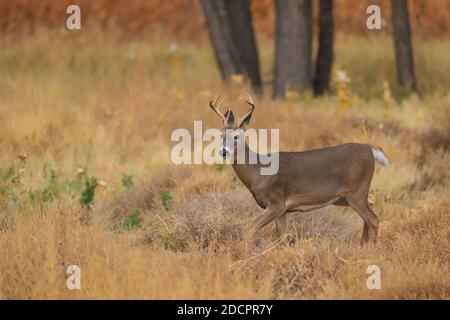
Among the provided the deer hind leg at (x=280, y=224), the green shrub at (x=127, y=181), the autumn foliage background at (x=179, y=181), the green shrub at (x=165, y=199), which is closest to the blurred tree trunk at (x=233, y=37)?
the autumn foliage background at (x=179, y=181)

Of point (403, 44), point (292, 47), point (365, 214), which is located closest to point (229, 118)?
point (365, 214)

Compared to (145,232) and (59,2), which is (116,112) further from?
(59,2)

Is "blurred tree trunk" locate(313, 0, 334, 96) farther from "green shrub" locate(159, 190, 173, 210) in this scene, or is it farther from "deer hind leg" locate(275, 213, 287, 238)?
"deer hind leg" locate(275, 213, 287, 238)

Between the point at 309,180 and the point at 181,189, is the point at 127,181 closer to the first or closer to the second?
the point at 181,189

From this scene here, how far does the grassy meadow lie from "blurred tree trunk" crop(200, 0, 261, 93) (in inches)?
20.3

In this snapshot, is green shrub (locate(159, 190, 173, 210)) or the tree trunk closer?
green shrub (locate(159, 190, 173, 210))

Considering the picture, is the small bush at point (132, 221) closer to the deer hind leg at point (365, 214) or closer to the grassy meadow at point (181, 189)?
the grassy meadow at point (181, 189)

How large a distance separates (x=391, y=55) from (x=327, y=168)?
386 inches

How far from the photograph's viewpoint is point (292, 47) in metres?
15.3

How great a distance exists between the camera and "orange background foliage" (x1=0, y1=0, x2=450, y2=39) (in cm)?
2280

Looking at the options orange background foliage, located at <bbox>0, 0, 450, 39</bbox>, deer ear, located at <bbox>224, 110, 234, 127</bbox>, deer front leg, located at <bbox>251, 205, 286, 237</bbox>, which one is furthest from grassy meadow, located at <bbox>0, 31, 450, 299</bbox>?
orange background foliage, located at <bbox>0, 0, 450, 39</bbox>

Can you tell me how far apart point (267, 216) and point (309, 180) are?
1.87 ft

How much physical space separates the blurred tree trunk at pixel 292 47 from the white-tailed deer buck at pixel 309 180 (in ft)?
21.2
